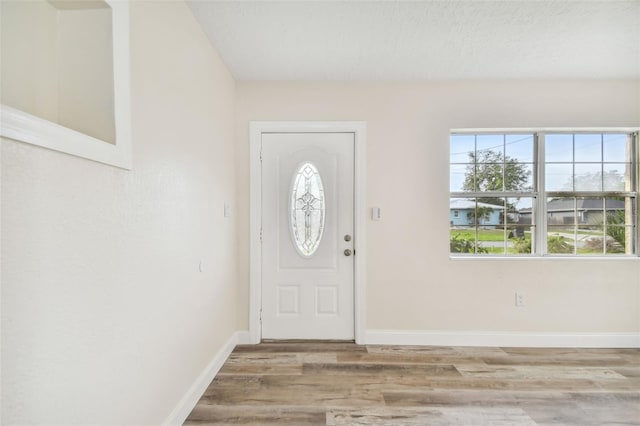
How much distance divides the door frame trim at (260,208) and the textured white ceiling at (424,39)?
17.4 inches

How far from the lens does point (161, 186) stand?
163 cm

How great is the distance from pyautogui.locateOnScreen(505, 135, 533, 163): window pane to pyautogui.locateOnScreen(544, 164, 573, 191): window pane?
0.68 ft

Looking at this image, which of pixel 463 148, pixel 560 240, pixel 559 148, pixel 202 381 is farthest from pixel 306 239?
pixel 559 148

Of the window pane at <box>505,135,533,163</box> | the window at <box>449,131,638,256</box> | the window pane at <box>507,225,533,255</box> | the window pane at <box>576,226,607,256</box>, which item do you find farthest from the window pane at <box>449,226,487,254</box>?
the window pane at <box>576,226,607,256</box>


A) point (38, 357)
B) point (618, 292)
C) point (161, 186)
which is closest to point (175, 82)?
point (161, 186)

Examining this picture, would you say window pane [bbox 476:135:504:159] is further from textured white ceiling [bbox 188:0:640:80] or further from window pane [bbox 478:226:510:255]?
window pane [bbox 478:226:510:255]

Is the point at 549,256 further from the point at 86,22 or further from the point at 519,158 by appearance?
the point at 86,22

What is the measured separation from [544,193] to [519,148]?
0.49 meters

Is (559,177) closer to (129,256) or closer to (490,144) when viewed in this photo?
(490,144)

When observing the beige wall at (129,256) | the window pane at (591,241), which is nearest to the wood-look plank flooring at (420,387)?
the beige wall at (129,256)

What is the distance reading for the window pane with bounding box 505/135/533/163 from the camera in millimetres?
3057

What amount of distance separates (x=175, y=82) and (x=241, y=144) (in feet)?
3.97

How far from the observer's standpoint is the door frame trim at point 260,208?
9.71ft

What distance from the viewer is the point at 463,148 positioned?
10.1ft
